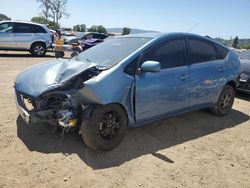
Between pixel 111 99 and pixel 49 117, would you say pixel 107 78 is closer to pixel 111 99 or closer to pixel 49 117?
pixel 111 99

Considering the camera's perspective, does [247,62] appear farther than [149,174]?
Yes

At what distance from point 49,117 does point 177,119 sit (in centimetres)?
280

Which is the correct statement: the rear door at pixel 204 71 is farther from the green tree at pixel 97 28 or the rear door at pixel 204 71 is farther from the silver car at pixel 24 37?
the green tree at pixel 97 28

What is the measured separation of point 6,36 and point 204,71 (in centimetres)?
1264

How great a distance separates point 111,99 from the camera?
13.4 feet

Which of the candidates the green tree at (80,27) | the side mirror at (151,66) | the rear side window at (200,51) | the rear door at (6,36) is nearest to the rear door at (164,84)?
the side mirror at (151,66)

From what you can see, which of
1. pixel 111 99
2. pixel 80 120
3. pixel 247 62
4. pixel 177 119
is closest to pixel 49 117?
pixel 80 120

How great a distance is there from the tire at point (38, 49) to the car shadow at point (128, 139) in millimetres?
12066

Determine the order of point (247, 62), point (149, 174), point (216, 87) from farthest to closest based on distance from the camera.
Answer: point (247, 62) < point (216, 87) < point (149, 174)

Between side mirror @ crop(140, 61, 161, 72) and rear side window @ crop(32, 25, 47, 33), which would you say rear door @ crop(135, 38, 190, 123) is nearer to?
side mirror @ crop(140, 61, 161, 72)

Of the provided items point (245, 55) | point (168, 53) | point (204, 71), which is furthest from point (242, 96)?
point (168, 53)

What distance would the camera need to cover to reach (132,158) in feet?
13.8

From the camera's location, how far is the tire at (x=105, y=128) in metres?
4.02

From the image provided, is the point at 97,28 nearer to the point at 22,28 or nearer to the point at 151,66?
the point at 22,28
